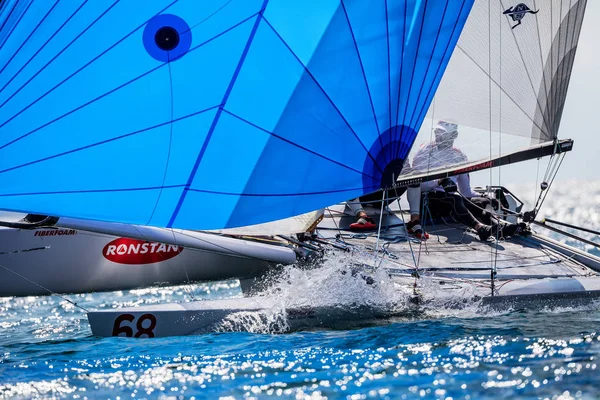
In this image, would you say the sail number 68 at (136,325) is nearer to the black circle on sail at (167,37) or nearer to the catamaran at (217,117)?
the catamaran at (217,117)

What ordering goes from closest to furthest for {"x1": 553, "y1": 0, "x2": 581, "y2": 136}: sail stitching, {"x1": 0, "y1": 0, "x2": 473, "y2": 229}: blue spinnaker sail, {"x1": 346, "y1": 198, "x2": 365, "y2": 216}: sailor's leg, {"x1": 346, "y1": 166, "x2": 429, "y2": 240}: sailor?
{"x1": 0, "y1": 0, "x2": 473, "y2": 229}: blue spinnaker sail → {"x1": 553, "y1": 0, "x2": 581, "y2": 136}: sail stitching → {"x1": 346, "y1": 166, "x2": 429, "y2": 240}: sailor → {"x1": 346, "y1": 198, "x2": 365, "y2": 216}: sailor's leg

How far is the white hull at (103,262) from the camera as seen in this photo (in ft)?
25.3

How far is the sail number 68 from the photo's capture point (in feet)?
20.5

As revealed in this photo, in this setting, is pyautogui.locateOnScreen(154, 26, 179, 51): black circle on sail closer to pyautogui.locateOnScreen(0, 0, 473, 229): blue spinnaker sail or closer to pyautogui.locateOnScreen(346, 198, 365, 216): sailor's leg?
pyautogui.locateOnScreen(0, 0, 473, 229): blue spinnaker sail

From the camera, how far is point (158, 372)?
5199mm

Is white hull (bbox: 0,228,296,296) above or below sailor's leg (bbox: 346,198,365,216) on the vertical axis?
below

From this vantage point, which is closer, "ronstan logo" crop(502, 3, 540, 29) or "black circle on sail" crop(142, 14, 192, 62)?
"black circle on sail" crop(142, 14, 192, 62)

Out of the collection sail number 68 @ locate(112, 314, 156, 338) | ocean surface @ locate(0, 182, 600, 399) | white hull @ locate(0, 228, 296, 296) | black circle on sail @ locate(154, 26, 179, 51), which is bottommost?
ocean surface @ locate(0, 182, 600, 399)

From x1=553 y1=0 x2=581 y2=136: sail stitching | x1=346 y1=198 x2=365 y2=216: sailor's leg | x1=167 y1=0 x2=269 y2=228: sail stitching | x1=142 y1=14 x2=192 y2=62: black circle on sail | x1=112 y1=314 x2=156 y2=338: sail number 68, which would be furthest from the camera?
x1=346 y1=198 x2=365 y2=216: sailor's leg

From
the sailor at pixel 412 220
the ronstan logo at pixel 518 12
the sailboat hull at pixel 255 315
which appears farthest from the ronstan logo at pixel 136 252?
the ronstan logo at pixel 518 12

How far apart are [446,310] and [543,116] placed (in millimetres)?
2211

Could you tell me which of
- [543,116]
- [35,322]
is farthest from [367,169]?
[35,322]

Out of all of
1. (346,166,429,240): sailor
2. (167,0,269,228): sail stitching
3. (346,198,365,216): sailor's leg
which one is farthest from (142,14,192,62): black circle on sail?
(346,198,365,216): sailor's leg

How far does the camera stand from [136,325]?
6270mm
